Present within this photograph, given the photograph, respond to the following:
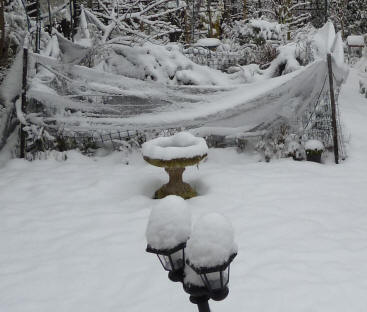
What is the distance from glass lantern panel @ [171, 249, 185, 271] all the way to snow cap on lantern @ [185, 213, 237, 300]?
11cm

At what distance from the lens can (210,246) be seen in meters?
1.02

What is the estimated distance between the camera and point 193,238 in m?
1.06

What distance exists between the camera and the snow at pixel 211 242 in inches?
40.3

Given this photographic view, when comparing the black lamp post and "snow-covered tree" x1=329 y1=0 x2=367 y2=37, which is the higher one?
"snow-covered tree" x1=329 y1=0 x2=367 y2=37

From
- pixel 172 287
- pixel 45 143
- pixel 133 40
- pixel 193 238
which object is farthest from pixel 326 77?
pixel 193 238

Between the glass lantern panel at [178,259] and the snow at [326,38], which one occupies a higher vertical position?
the snow at [326,38]

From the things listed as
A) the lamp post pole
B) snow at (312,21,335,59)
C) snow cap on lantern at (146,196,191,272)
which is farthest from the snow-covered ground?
snow at (312,21,335,59)

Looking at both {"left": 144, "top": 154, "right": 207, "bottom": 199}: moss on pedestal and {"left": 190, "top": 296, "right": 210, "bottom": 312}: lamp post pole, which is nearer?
{"left": 190, "top": 296, "right": 210, "bottom": 312}: lamp post pole

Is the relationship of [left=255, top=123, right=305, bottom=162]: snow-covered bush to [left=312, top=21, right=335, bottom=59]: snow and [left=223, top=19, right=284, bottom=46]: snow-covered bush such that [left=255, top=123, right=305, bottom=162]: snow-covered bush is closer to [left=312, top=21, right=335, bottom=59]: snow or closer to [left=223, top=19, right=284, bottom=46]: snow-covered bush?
[left=312, top=21, right=335, bottom=59]: snow

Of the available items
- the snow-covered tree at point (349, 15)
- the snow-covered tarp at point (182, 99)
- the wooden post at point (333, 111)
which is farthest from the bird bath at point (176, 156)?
the snow-covered tree at point (349, 15)

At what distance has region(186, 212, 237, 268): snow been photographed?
1022 mm

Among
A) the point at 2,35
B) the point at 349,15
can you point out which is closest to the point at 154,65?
the point at 2,35

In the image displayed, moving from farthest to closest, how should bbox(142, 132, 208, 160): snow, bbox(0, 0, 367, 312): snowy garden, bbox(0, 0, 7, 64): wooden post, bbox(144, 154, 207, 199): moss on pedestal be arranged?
bbox(0, 0, 7, 64): wooden post, bbox(144, 154, 207, 199): moss on pedestal, bbox(142, 132, 208, 160): snow, bbox(0, 0, 367, 312): snowy garden

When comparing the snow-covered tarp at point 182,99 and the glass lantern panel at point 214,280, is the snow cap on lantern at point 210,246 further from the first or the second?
the snow-covered tarp at point 182,99
